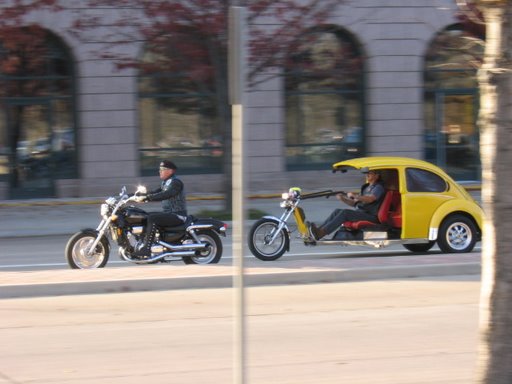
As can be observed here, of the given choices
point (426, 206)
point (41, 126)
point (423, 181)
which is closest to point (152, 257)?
point (426, 206)

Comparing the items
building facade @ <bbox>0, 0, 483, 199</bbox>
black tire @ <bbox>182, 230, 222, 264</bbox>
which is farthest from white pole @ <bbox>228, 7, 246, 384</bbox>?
building facade @ <bbox>0, 0, 483, 199</bbox>

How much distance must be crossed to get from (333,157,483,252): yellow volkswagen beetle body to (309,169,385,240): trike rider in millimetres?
228

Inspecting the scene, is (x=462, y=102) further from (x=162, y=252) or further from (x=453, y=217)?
(x=162, y=252)

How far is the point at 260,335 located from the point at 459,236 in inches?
243

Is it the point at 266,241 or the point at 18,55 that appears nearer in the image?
the point at 266,241

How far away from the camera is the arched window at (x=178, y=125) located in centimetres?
2384

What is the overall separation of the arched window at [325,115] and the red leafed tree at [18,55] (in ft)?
21.8

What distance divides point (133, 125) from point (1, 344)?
16010 mm

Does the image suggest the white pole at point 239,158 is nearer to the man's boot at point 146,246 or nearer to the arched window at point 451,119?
the man's boot at point 146,246

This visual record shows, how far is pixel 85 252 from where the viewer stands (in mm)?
12016

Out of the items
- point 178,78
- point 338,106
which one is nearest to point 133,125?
point 178,78

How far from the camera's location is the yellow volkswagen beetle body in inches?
524

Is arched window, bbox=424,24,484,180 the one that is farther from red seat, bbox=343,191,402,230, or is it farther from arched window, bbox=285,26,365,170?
red seat, bbox=343,191,402,230

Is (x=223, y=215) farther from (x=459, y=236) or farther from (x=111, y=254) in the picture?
(x=459, y=236)
